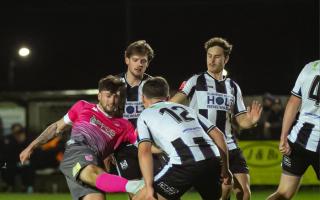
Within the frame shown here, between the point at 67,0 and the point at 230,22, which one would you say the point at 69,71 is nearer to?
the point at 67,0

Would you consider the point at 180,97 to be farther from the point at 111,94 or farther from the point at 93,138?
the point at 93,138

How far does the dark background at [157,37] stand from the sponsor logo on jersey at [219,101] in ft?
73.7

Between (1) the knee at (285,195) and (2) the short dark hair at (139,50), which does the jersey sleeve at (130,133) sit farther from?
(1) the knee at (285,195)

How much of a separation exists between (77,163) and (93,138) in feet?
1.08

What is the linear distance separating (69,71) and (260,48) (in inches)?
370

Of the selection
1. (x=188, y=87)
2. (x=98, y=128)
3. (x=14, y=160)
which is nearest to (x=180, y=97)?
(x=188, y=87)

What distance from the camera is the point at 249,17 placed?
3450 cm

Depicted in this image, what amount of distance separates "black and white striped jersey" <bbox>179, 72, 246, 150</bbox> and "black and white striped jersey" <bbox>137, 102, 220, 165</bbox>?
A: 187 cm

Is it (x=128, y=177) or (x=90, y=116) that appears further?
(x=128, y=177)

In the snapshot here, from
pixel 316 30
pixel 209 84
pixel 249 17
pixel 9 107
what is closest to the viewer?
pixel 209 84

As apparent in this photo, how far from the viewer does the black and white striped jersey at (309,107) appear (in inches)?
290

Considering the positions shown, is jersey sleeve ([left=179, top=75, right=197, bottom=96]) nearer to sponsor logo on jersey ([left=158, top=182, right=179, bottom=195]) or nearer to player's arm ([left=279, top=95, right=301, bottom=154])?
player's arm ([left=279, top=95, right=301, bottom=154])

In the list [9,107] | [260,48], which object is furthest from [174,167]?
[260,48]

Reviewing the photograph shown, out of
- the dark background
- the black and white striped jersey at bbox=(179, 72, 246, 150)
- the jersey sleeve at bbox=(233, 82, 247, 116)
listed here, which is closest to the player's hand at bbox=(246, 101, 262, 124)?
the black and white striped jersey at bbox=(179, 72, 246, 150)
